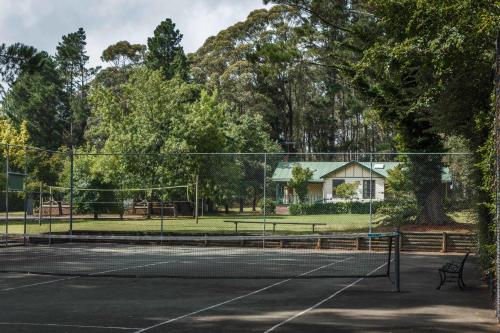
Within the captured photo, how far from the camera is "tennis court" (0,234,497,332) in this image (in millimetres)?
10258

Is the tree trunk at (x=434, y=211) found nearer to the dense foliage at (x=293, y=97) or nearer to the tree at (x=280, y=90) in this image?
the dense foliage at (x=293, y=97)

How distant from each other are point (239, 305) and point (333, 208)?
29.3 metres

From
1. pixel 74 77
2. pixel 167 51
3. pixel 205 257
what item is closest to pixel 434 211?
pixel 205 257

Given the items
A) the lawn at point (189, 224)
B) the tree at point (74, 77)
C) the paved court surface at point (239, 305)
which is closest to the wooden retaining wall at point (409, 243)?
the lawn at point (189, 224)

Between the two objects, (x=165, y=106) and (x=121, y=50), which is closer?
(x=165, y=106)

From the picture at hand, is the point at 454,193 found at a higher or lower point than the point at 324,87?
lower

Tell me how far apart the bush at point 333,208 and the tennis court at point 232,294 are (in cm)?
1613

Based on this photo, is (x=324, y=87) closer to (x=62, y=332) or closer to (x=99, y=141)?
(x=99, y=141)

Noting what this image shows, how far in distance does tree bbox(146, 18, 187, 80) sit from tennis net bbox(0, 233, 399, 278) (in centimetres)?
4932

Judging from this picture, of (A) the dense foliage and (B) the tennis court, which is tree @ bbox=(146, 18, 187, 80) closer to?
(A) the dense foliage

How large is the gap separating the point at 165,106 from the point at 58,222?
14755 mm

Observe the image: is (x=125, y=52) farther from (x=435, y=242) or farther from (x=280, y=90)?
(x=435, y=242)

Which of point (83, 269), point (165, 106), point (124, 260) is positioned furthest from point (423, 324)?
point (165, 106)

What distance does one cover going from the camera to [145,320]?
10508 mm
